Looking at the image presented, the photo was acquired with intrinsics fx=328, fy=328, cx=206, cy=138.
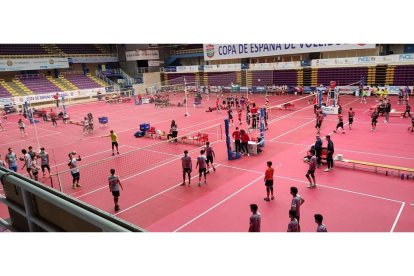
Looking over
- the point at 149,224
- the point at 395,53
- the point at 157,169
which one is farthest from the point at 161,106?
the point at 149,224

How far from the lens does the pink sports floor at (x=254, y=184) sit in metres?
10.8

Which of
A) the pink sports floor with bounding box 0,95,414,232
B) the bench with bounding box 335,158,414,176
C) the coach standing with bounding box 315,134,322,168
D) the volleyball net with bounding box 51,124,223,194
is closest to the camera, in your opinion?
the pink sports floor with bounding box 0,95,414,232

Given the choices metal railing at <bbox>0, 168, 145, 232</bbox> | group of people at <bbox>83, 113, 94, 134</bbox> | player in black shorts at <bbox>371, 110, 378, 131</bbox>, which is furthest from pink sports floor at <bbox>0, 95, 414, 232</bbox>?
metal railing at <bbox>0, 168, 145, 232</bbox>

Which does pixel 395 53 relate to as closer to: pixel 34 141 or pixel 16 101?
pixel 34 141

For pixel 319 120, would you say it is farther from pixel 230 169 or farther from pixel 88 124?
pixel 88 124

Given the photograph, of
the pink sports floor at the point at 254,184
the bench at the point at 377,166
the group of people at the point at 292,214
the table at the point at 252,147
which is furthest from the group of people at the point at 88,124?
the bench at the point at 377,166

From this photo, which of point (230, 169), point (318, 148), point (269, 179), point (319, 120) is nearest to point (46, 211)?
point (269, 179)

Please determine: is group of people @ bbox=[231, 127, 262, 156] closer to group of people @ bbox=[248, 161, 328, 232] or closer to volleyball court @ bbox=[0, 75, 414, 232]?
volleyball court @ bbox=[0, 75, 414, 232]

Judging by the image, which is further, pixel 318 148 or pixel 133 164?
pixel 133 164

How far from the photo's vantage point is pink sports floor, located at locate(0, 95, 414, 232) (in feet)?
35.3

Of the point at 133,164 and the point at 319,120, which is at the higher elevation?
the point at 319,120

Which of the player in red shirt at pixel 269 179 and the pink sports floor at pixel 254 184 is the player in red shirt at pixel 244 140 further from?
the player in red shirt at pixel 269 179

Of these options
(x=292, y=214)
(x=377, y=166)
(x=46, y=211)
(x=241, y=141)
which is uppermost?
(x=46, y=211)

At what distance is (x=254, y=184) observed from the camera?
45.5ft
